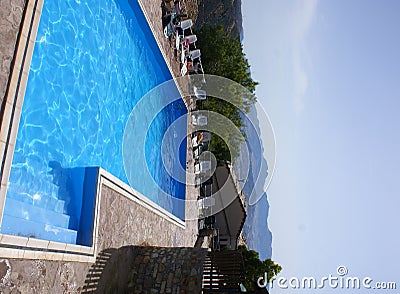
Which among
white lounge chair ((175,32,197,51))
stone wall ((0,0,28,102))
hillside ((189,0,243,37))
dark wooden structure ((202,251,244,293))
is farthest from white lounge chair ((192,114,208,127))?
hillside ((189,0,243,37))

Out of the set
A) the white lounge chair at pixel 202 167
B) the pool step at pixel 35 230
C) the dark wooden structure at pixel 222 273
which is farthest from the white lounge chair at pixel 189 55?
the pool step at pixel 35 230

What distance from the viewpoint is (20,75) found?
392 cm

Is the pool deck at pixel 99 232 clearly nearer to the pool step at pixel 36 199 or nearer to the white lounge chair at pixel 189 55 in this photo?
the pool step at pixel 36 199

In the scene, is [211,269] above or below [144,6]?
below

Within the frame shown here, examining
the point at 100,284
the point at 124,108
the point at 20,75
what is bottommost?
the point at 100,284

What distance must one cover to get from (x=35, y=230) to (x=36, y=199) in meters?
0.61

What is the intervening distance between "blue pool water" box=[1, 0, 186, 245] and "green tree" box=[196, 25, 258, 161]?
7.62 meters

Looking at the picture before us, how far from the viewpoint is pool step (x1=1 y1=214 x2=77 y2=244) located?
4.41m

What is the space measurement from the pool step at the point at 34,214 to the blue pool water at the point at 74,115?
13 mm

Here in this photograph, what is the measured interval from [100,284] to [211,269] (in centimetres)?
214

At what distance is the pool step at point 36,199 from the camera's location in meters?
4.89

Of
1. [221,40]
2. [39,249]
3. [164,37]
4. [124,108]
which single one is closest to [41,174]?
[39,249]

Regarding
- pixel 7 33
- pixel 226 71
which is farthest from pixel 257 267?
pixel 7 33

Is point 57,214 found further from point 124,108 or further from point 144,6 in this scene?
point 144,6
